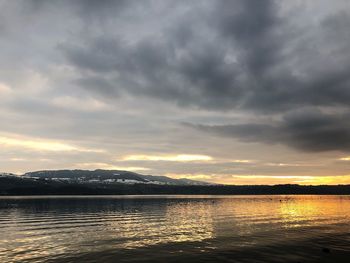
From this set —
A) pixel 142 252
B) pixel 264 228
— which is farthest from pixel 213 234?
pixel 142 252

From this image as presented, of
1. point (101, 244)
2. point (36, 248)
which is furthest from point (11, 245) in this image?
point (101, 244)

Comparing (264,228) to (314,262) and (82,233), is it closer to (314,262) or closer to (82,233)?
(314,262)

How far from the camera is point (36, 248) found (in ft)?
168

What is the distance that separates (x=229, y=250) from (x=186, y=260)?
932cm

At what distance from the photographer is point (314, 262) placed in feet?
143

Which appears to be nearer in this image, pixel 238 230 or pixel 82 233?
pixel 82 233

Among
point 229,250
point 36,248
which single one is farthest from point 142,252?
point 36,248

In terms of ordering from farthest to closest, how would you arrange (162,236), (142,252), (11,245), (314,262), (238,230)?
(238,230) → (162,236) → (11,245) → (142,252) → (314,262)

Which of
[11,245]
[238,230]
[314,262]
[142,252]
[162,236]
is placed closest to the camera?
[314,262]

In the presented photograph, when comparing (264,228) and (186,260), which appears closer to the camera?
(186,260)

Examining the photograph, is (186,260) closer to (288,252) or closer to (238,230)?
(288,252)

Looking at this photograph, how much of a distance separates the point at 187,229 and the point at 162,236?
42.6 ft

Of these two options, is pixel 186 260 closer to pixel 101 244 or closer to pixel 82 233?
pixel 101 244

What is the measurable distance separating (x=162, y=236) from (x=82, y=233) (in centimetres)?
1684
